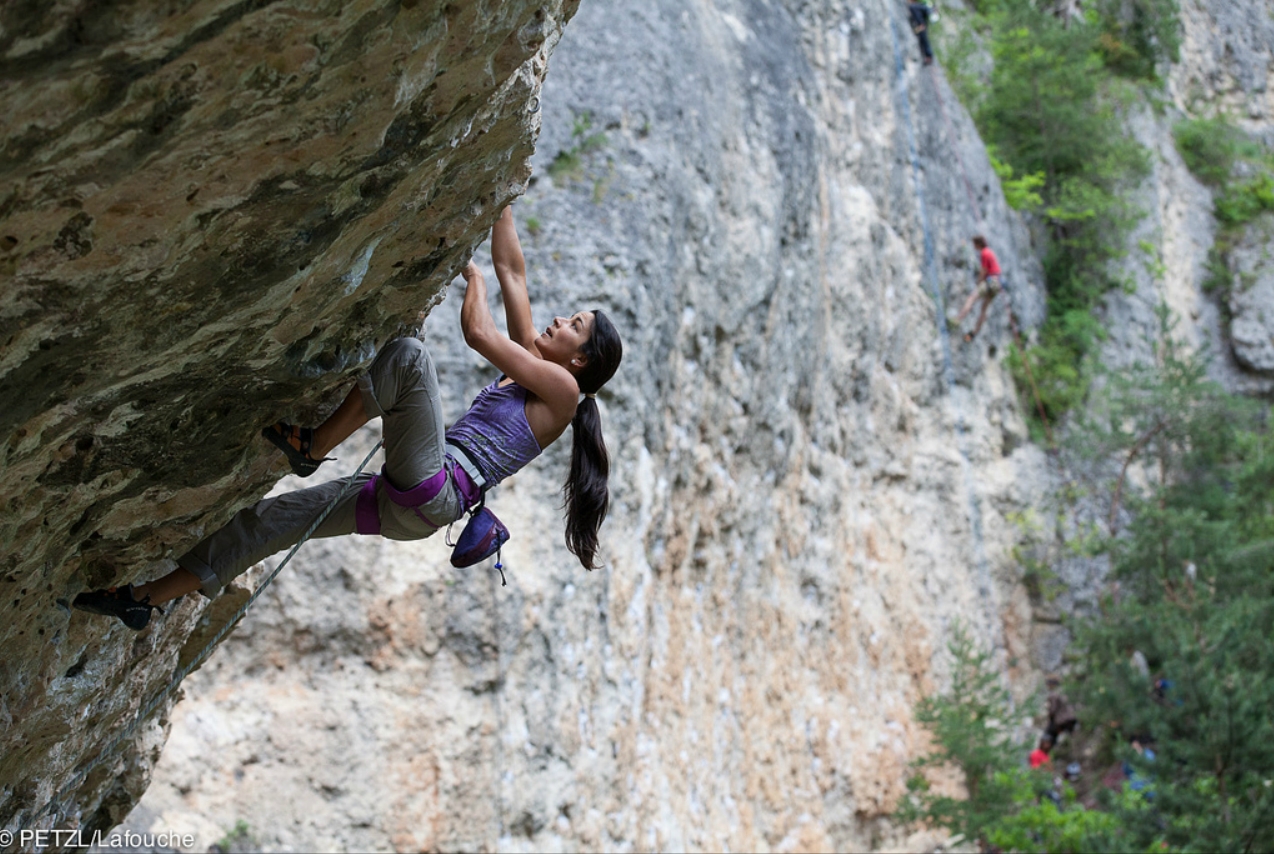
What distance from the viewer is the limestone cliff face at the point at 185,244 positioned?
Answer: 2.29m

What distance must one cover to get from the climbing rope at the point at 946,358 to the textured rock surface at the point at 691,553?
0.26 feet

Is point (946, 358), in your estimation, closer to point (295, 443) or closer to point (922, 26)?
point (922, 26)

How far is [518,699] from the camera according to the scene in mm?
6816

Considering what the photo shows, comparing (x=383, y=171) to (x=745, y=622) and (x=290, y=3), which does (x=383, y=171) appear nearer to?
(x=290, y=3)

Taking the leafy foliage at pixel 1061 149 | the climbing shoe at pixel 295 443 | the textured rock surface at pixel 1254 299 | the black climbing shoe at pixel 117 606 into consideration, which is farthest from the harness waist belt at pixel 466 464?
the textured rock surface at pixel 1254 299

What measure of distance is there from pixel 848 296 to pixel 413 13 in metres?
9.62

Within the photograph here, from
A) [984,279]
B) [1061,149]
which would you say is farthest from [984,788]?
[1061,149]

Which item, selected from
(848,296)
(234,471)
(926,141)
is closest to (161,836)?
(234,471)

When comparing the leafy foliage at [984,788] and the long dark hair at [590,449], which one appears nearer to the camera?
the long dark hair at [590,449]

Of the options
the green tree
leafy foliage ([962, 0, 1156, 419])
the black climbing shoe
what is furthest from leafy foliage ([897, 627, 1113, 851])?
the black climbing shoe

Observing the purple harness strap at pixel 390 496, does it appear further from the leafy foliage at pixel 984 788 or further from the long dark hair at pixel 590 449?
the leafy foliage at pixel 984 788

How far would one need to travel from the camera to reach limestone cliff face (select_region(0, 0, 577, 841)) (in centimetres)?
229


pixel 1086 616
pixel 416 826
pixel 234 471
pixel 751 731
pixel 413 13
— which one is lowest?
pixel 1086 616

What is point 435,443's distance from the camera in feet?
11.6
